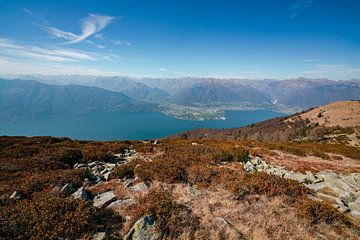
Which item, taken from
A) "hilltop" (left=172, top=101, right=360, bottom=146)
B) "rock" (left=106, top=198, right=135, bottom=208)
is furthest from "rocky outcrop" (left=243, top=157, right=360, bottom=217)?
"hilltop" (left=172, top=101, right=360, bottom=146)

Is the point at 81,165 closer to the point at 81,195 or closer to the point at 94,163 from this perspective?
the point at 94,163

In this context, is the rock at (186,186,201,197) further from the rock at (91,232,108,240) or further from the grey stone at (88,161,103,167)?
the grey stone at (88,161,103,167)

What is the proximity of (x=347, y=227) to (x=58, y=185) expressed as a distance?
1195cm

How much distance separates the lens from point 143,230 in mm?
5520

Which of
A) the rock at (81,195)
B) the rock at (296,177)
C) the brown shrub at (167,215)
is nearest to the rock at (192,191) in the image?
the brown shrub at (167,215)

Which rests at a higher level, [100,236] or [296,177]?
[100,236]

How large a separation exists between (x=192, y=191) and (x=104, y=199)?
3861 millimetres

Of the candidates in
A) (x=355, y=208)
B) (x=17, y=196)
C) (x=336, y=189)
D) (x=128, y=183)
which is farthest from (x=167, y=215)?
(x=336, y=189)

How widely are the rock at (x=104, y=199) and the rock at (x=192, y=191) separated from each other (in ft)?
10.8

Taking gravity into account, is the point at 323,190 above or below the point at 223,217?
below

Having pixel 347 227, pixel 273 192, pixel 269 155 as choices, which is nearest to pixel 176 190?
pixel 273 192

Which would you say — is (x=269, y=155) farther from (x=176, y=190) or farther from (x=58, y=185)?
(x=58, y=185)

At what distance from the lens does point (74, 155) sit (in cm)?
1362

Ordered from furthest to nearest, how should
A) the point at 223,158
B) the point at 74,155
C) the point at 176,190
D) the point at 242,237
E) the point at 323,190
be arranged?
the point at 223,158
the point at 74,155
the point at 323,190
the point at 176,190
the point at 242,237
